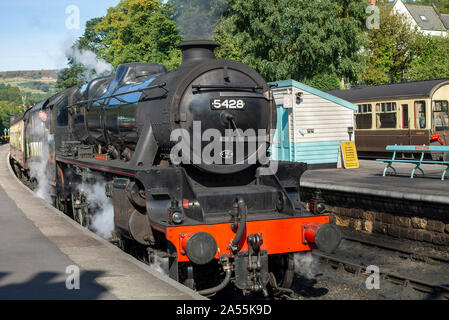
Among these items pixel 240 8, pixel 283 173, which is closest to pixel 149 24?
pixel 240 8

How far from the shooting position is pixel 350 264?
8648 mm

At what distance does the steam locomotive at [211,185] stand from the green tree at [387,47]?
2912cm

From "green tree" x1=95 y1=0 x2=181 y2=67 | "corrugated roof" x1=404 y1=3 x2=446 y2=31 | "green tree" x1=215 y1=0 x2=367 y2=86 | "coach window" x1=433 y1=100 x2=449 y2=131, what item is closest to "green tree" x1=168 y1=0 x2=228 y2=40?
"coach window" x1=433 y1=100 x2=449 y2=131

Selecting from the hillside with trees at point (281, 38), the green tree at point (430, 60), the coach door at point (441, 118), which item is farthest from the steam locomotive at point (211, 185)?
the green tree at point (430, 60)

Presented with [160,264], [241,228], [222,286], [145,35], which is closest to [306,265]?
[160,264]

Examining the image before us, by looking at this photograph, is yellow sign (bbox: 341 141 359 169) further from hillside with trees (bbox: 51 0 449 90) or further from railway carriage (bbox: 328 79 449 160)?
hillside with trees (bbox: 51 0 449 90)

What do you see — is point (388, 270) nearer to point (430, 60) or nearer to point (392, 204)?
point (392, 204)

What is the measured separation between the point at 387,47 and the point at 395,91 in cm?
1707

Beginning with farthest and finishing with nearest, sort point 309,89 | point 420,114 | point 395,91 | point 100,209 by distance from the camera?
point 395,91 → point 420,114 → point 309,89 → point 100,209

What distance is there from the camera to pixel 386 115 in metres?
19.2

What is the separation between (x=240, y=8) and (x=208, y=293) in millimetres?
19241

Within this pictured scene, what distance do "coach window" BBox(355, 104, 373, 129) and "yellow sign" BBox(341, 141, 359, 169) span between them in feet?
11.6

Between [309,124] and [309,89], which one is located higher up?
[309,89]
